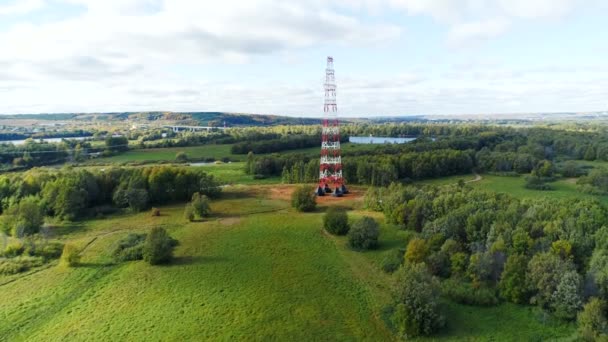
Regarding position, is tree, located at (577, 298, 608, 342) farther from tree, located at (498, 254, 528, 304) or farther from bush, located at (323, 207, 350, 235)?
bush, located at (323, 207, 350, 235)

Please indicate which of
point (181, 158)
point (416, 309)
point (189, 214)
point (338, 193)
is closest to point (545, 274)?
point (416, 309)

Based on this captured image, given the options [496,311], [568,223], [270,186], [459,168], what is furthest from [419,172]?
[496,311]

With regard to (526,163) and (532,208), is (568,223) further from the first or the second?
(526,163)

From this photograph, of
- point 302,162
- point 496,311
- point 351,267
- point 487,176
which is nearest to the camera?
point 496,311

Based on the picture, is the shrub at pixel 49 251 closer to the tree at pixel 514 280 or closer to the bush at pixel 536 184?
the tree at pixel 514 280

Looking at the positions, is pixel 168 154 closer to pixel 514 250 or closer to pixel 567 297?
pixel 514 250

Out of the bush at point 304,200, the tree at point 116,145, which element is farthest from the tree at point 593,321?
the tree at point 116,145

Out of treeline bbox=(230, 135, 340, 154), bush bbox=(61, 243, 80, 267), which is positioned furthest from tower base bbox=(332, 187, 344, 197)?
treeline bbox=(230, 135, 340, 154)
